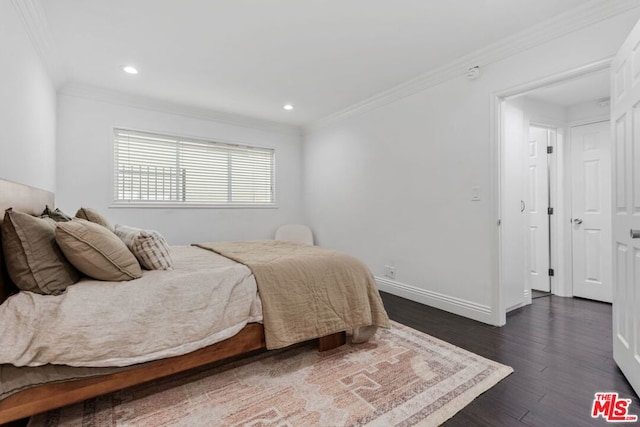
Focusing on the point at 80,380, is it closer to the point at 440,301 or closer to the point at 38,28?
the point at 38,28

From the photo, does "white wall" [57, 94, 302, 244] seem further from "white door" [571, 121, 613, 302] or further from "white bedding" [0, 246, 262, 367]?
"white door" [571, 121, 613, 302]

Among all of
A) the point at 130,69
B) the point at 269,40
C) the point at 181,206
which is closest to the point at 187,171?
the point at 181,206

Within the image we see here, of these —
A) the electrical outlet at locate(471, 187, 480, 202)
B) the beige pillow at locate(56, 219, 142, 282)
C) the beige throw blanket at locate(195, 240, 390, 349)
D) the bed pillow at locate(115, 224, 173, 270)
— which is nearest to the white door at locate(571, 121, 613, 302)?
the electrical outlet at locate(471, 187, 480, 202)

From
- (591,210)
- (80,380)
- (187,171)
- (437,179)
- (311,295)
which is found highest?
(187,171)

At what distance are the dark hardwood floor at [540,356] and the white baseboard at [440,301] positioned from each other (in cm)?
8

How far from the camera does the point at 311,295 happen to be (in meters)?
2.09

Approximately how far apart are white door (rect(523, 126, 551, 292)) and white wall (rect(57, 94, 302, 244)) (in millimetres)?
3452

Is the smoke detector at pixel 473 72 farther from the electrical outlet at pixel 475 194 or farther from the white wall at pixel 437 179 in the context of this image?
the electrical outlet at pixel 475 194

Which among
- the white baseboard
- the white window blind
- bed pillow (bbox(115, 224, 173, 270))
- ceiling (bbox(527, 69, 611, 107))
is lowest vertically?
the white baseboard

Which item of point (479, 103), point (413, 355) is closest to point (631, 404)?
point (413, 355)

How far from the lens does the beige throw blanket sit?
6.34ft

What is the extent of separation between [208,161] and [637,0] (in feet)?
15.0

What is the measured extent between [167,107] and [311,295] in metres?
3.47

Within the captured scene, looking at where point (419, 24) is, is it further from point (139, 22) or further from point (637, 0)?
point (139, 22)
